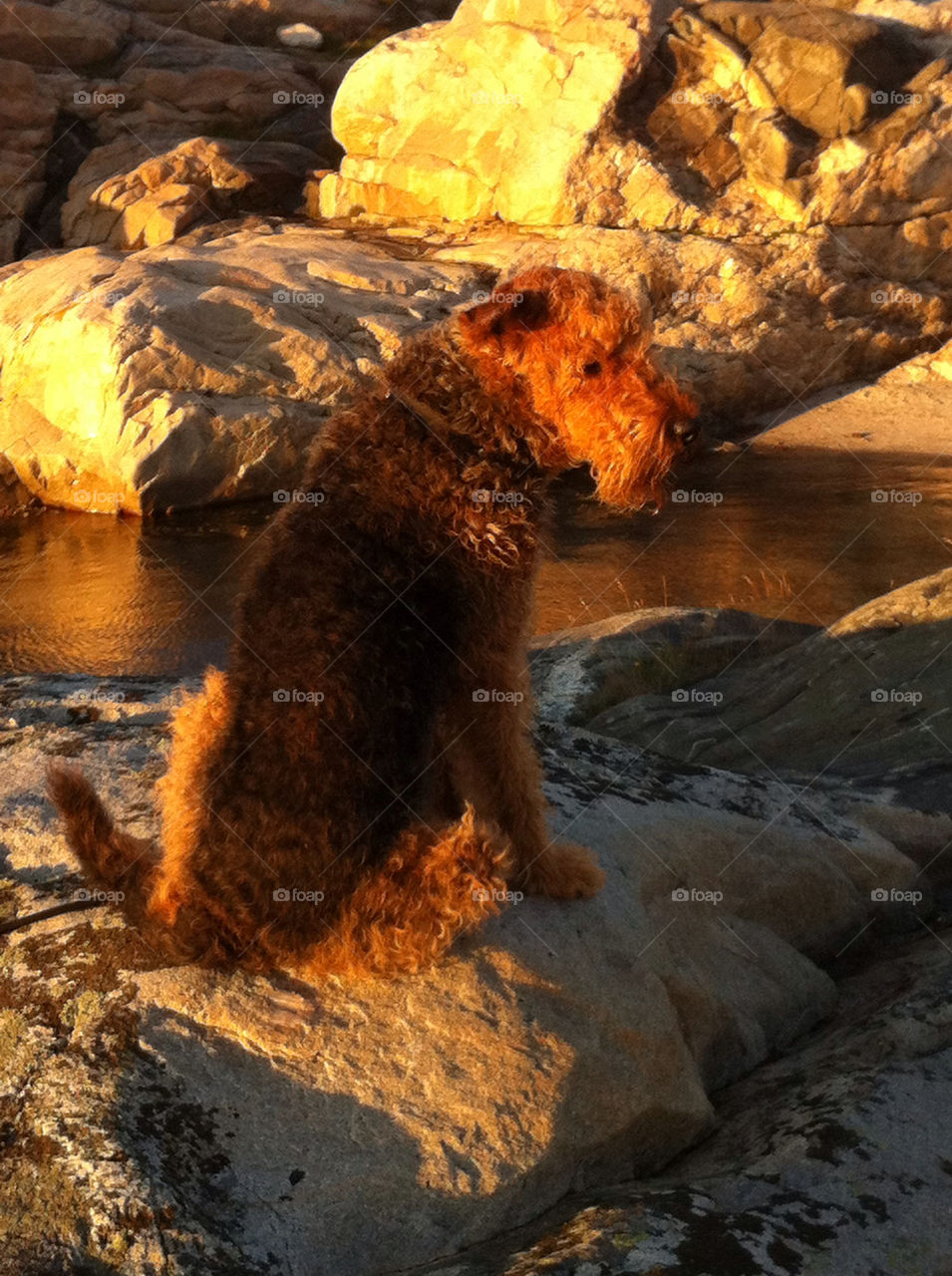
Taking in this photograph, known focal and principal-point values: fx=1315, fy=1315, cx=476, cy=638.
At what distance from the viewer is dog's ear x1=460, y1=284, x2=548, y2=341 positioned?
162 inches

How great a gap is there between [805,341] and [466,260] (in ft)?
16.1

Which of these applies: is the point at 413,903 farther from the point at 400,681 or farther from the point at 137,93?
the point at 137,93

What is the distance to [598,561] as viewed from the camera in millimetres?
13461

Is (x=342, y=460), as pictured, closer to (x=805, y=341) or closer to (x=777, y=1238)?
(x=777, y=1238)

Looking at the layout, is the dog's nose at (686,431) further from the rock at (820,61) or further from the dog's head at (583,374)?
the rock at (820,61)

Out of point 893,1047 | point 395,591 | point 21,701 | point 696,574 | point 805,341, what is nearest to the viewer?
point 395,591

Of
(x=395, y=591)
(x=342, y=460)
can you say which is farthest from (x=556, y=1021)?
(x=342, y=460)

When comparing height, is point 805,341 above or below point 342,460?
below

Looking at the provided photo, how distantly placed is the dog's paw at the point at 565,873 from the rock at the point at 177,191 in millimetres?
19717

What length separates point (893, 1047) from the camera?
4.05 metres

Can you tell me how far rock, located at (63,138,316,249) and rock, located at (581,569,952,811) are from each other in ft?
55.4

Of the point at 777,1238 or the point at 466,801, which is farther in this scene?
the point at 466,801

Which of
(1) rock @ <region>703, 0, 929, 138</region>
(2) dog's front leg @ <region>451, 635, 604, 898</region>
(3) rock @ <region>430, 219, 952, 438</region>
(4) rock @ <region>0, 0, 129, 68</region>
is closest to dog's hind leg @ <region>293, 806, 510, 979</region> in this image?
(2) dog's front leg @ <region>451, 635, 604, 898</region>

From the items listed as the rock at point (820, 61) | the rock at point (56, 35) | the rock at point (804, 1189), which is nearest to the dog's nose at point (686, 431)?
the rock at point (804, 1189)
